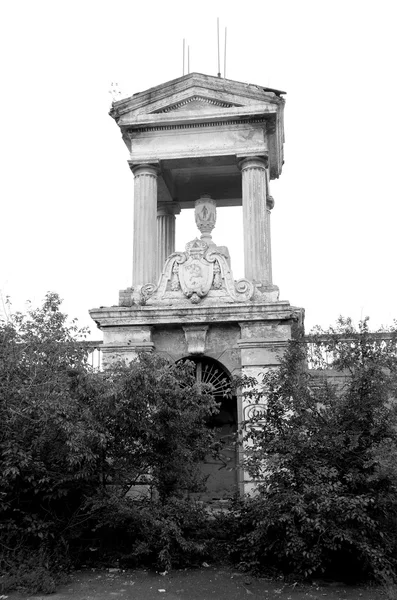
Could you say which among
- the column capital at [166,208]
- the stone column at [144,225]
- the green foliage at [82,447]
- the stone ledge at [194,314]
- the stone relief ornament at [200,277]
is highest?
the column capital at [166,208]

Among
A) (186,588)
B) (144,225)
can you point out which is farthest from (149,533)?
(144,225)

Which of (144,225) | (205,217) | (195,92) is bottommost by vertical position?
(144,225)

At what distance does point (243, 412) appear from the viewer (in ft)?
48.7

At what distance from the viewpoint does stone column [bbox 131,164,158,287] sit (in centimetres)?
1684

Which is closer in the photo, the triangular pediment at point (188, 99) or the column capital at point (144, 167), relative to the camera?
the triangular pediment at point (188, 99)

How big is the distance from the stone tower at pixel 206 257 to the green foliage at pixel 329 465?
8.36 feet

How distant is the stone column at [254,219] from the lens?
16641mm

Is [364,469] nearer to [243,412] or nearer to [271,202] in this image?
[243,412]

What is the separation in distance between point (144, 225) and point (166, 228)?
2940mm

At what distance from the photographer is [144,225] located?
17094 millimetres

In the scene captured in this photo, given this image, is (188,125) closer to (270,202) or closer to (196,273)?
(270,202)

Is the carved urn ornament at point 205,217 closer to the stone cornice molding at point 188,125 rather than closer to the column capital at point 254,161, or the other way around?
the column capital at point 254,161

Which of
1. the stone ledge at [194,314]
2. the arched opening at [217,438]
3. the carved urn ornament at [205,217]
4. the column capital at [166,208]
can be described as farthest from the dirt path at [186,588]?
the column capital at [166,208]

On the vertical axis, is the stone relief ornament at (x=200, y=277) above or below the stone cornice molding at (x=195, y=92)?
below
